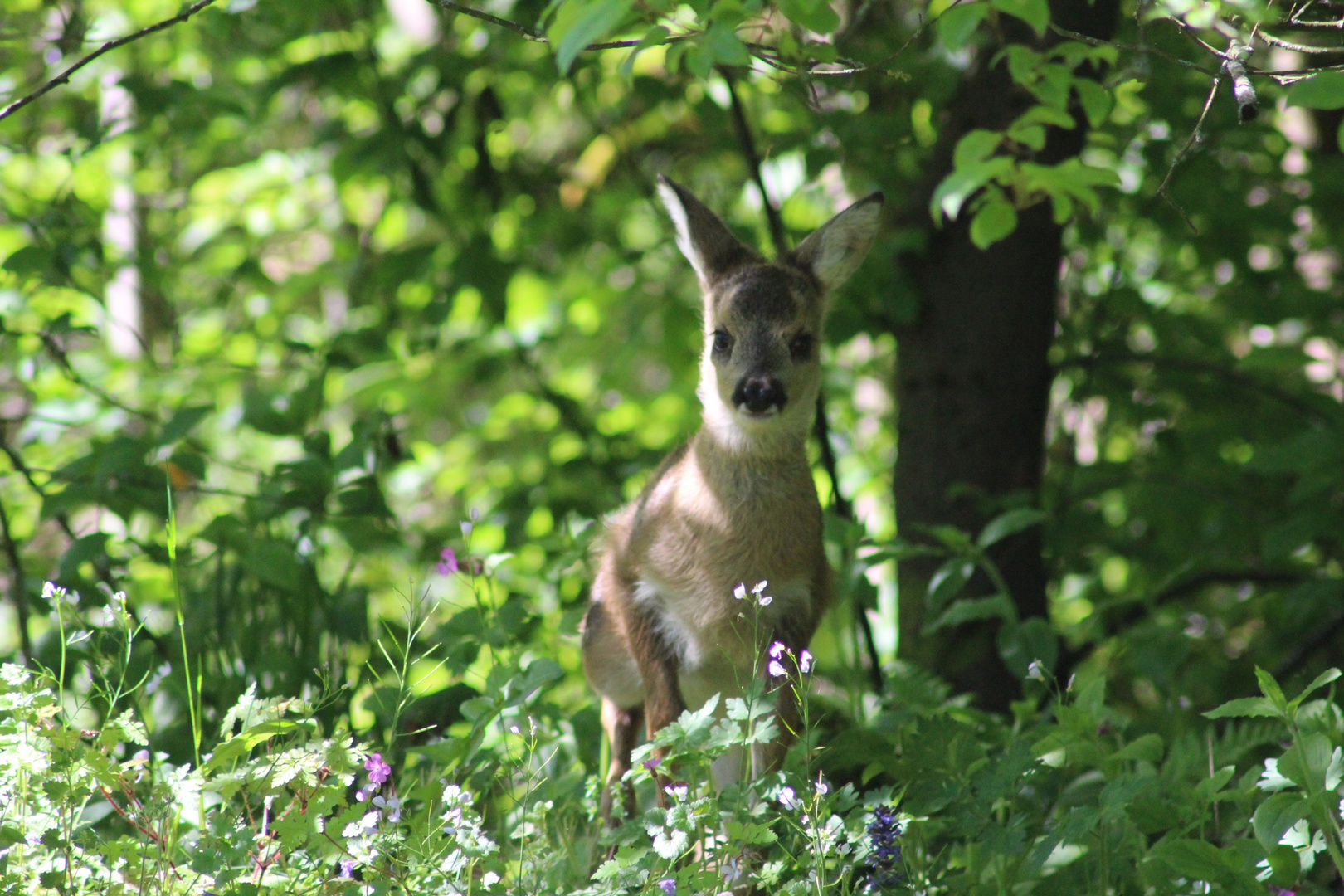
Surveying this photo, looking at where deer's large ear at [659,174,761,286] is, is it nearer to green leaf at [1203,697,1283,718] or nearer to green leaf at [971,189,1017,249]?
green leaf at [971,189,1017,249]

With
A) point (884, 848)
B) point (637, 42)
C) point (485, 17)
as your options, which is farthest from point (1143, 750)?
point (485, 17)

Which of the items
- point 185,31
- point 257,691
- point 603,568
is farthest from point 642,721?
point 185,31

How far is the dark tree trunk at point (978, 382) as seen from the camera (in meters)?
5.10

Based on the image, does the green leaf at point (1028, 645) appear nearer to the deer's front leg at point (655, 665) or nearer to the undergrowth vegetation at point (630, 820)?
the undergrowth vegetation at point (630, 820)

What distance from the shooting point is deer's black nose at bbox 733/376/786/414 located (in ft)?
12.0

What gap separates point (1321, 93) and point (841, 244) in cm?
170

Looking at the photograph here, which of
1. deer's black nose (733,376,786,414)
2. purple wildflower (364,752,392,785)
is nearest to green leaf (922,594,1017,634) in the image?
deer's black nose (733,376,786,414)

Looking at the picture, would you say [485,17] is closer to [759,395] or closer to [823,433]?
[759,395]

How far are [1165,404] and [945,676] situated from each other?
1958mm

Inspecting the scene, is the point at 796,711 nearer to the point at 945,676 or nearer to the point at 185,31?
the point at 945,676

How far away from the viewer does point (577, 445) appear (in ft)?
19.5

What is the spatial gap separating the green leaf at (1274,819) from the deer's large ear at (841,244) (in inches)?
84.0

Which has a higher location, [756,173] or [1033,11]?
[1033,11]

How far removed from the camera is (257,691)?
12.1 feet
